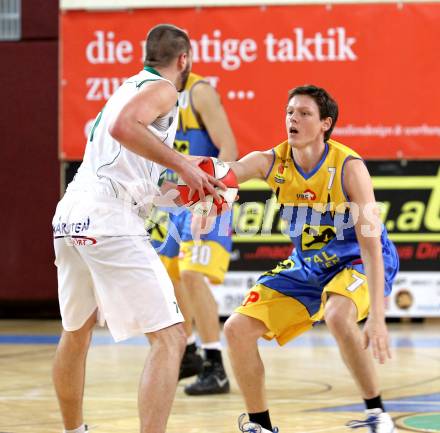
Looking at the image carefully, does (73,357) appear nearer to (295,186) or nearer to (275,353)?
(295,186)

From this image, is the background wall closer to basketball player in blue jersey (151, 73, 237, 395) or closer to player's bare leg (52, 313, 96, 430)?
basketball player in blue jersey (151, 73, 237, 395)

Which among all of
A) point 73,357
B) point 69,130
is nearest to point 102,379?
A: point 73,357

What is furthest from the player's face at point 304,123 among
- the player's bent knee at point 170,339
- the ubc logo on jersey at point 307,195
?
the player's bent knee at point 170,339

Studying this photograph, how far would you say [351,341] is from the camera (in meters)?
4.88

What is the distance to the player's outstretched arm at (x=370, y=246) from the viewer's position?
4.51 meters

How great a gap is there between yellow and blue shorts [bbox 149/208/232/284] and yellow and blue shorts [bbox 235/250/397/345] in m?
1.65

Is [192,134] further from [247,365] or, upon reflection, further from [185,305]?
[247,365]

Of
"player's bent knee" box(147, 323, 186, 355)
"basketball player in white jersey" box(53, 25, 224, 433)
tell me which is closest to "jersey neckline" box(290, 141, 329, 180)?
"basketball player in white jersey" box(53, 25, 224, 433)

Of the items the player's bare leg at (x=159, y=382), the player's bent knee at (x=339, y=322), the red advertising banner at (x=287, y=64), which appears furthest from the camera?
the red advertising banner at (x=287, y=64)

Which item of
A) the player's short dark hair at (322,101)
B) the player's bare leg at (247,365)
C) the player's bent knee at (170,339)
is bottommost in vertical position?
the player's bare leg at (247,365)

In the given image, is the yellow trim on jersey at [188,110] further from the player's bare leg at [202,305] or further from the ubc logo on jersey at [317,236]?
the ubc logo on jersey at [317,236]

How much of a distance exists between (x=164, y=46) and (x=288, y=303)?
4.60ft

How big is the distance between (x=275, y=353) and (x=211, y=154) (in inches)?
86.6

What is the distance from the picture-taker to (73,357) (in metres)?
4.69
